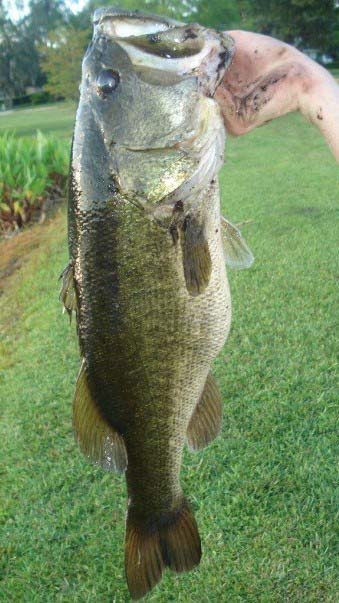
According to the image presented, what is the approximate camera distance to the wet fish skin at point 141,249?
4.92ft

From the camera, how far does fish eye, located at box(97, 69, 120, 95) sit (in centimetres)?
149

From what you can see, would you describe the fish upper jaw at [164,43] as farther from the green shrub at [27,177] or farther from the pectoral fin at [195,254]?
the green shrub at [27,177]

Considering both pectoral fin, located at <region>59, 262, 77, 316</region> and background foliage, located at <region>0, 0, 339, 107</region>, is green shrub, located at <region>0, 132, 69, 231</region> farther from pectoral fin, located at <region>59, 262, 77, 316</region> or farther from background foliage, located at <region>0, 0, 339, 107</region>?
pectoral fin, located at <region>59, 262, 77, 316</region>

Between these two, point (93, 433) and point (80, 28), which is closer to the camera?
point (93, 433)

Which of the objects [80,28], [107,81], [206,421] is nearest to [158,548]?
[206,421]

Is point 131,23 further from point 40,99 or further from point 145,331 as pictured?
point 40,99

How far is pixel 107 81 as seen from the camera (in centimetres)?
149

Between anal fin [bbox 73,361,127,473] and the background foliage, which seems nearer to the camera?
anal fin [bbox 73,361,127,473]

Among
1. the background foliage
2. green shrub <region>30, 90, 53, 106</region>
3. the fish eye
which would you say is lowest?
green shrub <region>30, 90, 53, 106</region>

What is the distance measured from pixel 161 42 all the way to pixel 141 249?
1.52 feet

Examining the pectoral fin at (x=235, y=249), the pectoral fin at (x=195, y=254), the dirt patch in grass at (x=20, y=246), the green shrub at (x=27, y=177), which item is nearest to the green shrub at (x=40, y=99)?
the green shrub at (x=27, y=177)

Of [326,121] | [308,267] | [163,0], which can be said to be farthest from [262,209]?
[163,0]

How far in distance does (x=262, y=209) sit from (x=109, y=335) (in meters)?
6.49

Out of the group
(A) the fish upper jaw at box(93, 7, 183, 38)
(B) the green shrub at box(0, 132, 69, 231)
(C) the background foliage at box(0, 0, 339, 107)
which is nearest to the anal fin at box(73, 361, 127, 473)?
(A) the fish upper jaw at box(93, 7, 183, 38)
